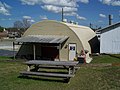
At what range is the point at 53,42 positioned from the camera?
22516 mm

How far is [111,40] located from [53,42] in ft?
31.4

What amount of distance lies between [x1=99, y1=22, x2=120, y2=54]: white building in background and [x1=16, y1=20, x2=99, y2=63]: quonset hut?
4.28 meters

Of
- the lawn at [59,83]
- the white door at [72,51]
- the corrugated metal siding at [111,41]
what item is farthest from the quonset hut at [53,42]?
the lawn at [59,83]

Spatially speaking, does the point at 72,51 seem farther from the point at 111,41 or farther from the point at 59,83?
the point at 59,83

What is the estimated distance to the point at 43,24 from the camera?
25.9m

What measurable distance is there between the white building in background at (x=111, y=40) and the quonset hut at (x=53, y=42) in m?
4.28

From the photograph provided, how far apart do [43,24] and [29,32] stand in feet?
7.09

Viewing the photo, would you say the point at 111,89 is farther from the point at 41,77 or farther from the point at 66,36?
the point at 66,36

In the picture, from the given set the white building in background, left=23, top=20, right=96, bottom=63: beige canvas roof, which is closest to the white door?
left=23, top=20, right=96, bottom=63: beige canvas roof

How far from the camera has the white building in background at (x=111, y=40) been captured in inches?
1118

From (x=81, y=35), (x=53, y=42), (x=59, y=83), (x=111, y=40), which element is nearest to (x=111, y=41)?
(x=111, y=40)

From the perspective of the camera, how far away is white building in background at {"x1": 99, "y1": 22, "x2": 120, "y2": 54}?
28.4 m

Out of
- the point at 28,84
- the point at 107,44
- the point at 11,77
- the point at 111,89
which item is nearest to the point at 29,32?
the point at 107,44

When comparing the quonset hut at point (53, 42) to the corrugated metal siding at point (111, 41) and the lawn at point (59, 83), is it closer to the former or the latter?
the corrugated metal siding at point (111, 41)
